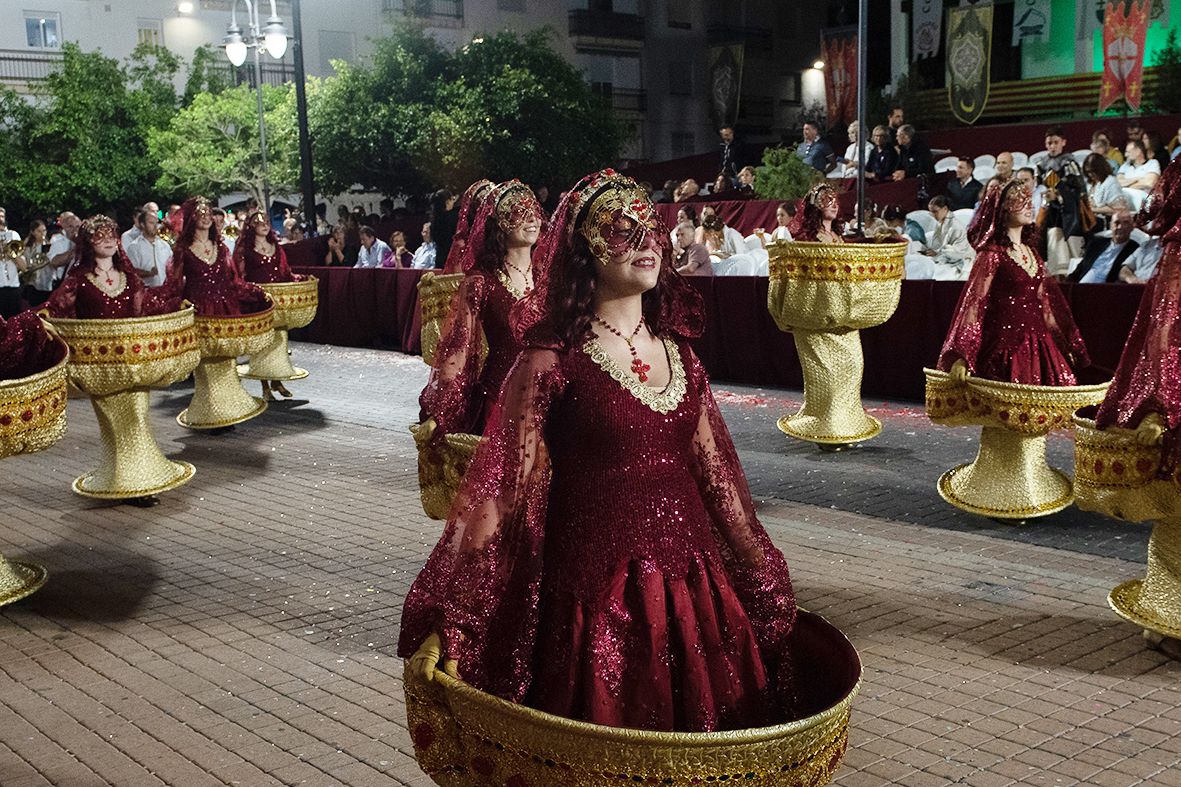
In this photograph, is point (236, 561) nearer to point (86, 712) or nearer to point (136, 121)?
point (86, 712)

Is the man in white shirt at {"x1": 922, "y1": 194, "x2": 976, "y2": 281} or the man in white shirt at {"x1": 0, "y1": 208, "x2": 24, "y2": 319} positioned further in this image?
the man in white shirt at {"x1": 0, "y1": 208, "x2": 24, "y2": 319}

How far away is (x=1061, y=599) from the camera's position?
19.8 feet

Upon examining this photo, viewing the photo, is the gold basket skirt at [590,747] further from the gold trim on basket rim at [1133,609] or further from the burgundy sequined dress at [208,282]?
the burgundy sequined dress at [208,282]

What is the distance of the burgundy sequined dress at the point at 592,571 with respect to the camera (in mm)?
3205

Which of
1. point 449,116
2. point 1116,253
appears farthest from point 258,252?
point 449,116

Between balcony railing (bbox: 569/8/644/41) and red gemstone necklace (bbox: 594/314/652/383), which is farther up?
balcony railing (bbox: 569/8/644/41)

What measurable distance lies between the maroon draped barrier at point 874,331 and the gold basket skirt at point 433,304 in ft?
9.54

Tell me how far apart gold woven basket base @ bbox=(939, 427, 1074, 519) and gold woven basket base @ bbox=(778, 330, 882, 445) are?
200 centimetres

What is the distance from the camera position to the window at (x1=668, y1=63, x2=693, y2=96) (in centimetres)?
3944

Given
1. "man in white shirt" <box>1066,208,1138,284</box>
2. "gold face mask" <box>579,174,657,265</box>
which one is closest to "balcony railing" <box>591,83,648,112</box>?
"man in white shirt" <box>1066,208,1138,284</box>

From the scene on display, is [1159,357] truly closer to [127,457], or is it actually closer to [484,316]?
[484,316]

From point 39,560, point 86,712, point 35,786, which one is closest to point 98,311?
point 39,560

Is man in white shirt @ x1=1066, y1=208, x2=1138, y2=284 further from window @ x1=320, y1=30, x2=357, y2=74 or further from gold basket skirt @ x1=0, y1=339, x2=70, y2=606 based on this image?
window @ x1=320, y1=30, x2=357, y2=74

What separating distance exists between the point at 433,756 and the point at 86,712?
8.47ft
